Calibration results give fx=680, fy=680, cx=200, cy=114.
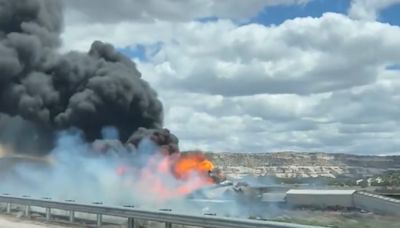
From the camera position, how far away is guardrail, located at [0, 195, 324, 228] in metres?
17.9

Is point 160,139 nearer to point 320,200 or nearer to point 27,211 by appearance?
point 320,200

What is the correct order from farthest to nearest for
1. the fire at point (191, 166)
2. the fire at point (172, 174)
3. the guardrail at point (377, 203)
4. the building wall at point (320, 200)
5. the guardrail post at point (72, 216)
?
the fire at point (191, 166) < the fire at point (172, 174) < the building wall at point (320, 200) < the guardrail at point (377, 203) < the guardrail post at point (72, 216)

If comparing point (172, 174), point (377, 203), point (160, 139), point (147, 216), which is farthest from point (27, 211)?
point (160, 139)

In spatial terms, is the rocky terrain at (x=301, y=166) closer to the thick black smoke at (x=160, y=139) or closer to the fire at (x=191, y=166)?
the thick black smoke at (x=160, y=139)

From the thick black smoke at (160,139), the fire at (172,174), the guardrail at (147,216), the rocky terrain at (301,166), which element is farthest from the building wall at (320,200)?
the rocky terrain at (301,166)

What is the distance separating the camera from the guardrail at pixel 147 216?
58.6ft

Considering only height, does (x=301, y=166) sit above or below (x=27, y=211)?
above

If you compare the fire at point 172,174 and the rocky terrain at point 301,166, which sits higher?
the rocky terrain at point 301,166

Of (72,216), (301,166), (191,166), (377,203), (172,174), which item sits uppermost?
(301,166)

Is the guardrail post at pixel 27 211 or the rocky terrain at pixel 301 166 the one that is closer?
the guardrail post at pixel 27 211

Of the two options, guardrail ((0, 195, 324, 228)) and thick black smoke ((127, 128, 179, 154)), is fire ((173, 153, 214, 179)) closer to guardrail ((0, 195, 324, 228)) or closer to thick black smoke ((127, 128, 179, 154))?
thick black smoke ((127, 128, 179, 154))

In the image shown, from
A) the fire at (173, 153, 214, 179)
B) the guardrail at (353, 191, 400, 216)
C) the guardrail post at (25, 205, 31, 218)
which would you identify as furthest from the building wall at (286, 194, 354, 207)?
the guardrail post at (25, 205, 31, 218)

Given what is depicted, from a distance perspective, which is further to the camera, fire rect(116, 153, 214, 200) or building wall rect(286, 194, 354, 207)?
fire rect(116, 153, 214, 200)

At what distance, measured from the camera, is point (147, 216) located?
21.9 m
